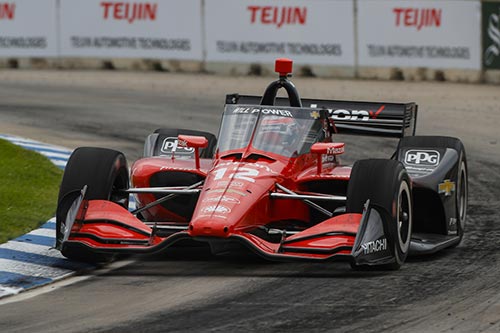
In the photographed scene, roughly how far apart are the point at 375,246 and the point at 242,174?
1269 mm

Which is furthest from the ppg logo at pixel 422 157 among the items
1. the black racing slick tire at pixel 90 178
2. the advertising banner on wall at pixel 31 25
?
the advertising banner on wall at pixel 31 25

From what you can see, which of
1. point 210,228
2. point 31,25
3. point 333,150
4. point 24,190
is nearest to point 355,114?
point 333,150

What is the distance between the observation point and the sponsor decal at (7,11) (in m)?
28.1

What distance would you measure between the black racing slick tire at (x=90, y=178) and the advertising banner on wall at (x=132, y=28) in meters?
16.3

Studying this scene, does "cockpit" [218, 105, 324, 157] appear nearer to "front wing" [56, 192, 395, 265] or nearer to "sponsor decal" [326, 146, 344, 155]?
"sponsor decal" [326, 146, 344, 155]

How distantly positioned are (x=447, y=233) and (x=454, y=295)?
2146mm

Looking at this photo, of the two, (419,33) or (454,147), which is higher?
(419,33)

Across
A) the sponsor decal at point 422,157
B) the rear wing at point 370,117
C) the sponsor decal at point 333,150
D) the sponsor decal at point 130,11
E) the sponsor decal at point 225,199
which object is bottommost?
the sponsor decal at point 225,199

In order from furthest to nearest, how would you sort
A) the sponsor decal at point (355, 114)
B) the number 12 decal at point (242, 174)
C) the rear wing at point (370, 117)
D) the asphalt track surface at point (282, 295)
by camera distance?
the sponsor decal at point (355, 114), the rear wing at point (370, 117), the number 12 decal at point (242, 174), the asphalt track surface at point (282, 295)

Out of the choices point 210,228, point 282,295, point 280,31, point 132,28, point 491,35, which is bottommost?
point 282,295

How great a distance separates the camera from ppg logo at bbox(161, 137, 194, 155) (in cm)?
1256

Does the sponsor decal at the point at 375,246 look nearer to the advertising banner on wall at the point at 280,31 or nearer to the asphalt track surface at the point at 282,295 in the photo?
the asphalt track surface at the point at 282,295

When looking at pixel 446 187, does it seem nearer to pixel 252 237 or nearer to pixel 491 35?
pixel 252 237

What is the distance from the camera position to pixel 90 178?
1091cm
